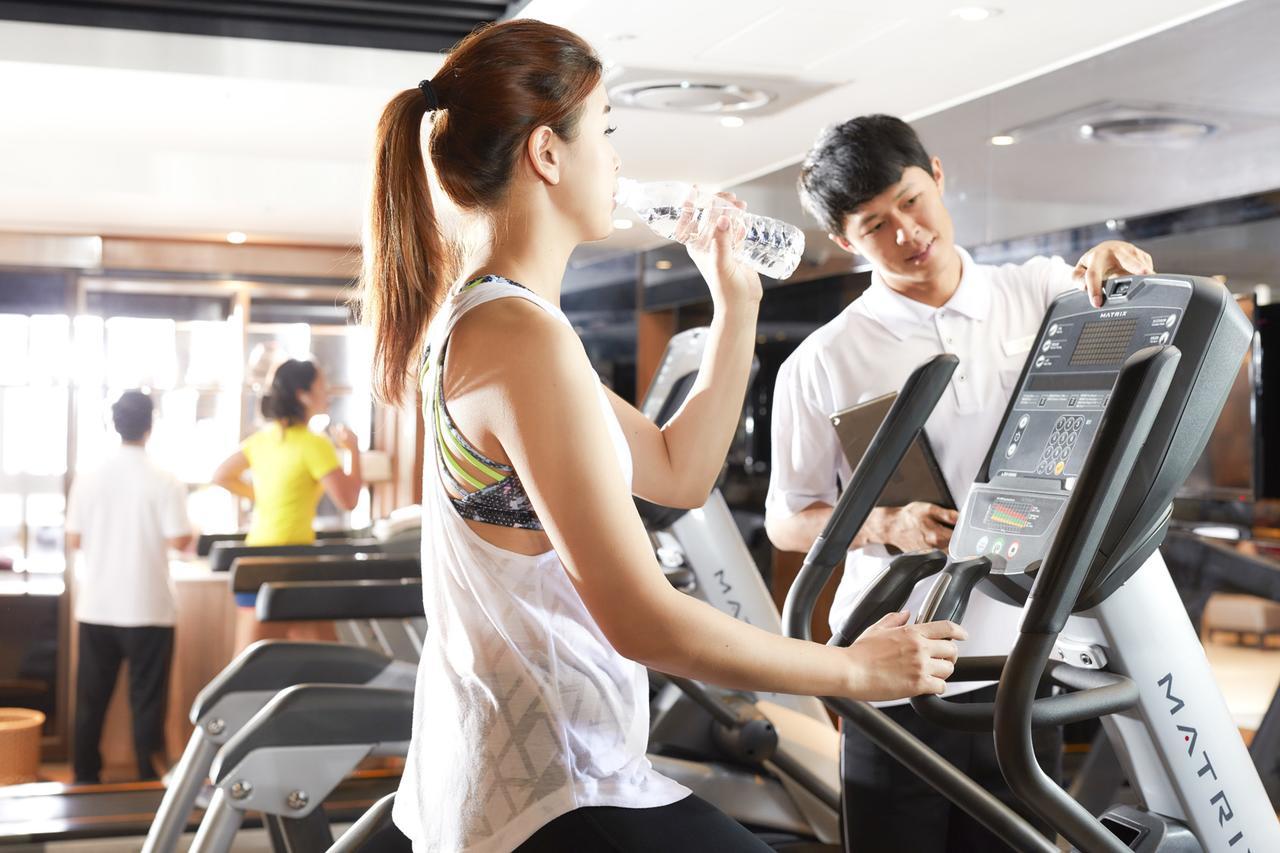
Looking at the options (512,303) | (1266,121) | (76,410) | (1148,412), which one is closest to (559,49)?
(512,303)

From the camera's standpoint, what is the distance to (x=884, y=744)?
1.37 meters

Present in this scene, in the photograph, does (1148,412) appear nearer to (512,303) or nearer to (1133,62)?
(512,303)

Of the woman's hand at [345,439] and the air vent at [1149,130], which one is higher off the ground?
the air vent at [1149,130]

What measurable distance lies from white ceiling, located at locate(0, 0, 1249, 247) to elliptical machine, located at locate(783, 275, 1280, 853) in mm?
1904

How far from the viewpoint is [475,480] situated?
3.73 feet

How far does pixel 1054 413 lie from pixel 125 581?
14.9 feet

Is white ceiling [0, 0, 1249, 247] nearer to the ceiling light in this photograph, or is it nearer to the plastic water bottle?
the ceiling light

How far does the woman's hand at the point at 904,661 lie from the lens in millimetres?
1110

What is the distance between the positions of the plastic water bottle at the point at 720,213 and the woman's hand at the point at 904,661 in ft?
1.72

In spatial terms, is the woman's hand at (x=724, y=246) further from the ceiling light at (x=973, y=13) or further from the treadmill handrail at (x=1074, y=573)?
→ the ceiling light at (x=973, y=13)

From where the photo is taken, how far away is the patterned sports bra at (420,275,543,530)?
3.71 feet

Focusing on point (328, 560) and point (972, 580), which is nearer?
point (972, 580)

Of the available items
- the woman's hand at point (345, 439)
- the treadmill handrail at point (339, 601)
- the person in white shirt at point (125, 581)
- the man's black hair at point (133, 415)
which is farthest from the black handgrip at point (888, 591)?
the person in white shirt at point (125, 581)

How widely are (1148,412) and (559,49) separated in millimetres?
611
